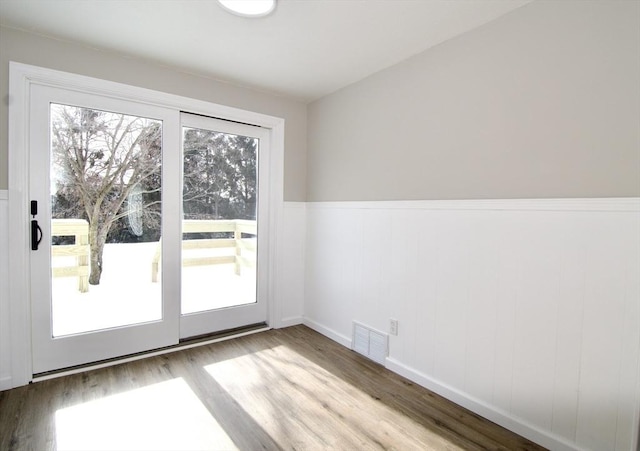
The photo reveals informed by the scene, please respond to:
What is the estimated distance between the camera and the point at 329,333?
126 inches

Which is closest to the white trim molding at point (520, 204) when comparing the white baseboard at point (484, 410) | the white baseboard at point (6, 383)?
the white baseboard at point (484, 410)

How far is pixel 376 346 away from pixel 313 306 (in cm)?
94

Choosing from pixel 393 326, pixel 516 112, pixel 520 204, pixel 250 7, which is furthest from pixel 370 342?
pixel 250 7

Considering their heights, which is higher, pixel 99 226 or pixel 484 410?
pixel 99 226

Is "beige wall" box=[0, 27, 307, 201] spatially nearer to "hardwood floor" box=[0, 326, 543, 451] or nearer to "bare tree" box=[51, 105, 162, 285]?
"bare tree" box=[51, 105, 162, 285]

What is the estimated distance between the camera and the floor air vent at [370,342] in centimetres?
264

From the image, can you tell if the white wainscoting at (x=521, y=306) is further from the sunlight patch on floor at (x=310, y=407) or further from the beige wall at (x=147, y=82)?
the beige wall at (x=147, y=82)

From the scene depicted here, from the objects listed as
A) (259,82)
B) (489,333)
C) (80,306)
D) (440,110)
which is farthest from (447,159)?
(80,306)

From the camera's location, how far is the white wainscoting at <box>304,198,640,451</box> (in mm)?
1516

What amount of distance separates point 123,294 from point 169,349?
0.62 metres

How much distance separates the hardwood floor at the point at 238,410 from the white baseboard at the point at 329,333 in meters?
0.33

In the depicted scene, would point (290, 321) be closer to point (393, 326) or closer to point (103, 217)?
point (393, 326)

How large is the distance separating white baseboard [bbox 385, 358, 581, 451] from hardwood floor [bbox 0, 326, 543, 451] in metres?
0.04

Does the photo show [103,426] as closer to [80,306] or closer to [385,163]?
[80,306]
